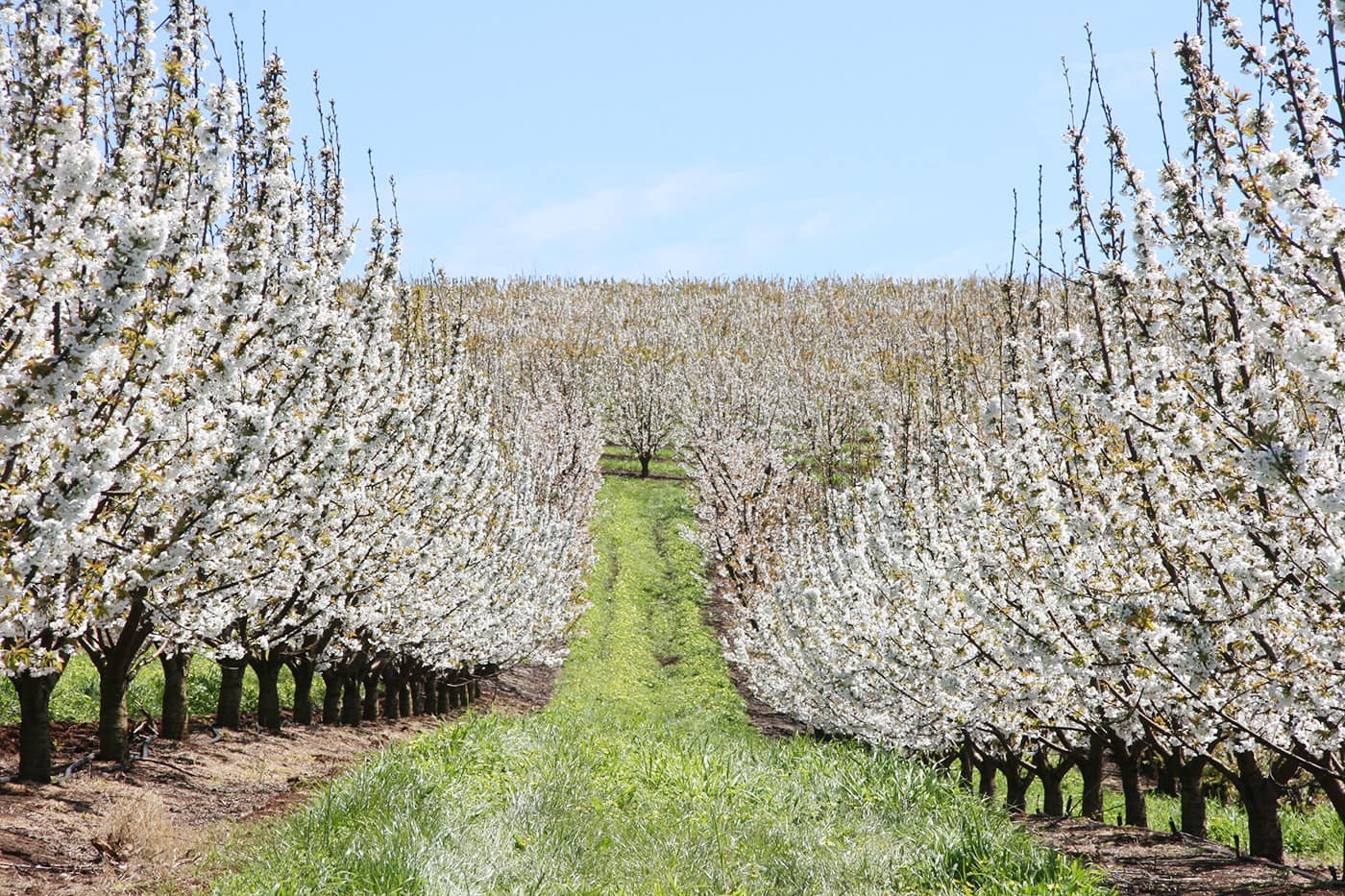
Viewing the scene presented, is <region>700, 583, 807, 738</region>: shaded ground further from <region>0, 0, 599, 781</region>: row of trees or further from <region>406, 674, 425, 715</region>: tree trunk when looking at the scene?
<region>0, 0, 599, 781</region>: row of trees

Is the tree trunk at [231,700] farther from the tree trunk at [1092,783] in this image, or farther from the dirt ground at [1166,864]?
the tree trunk at [1092,783]

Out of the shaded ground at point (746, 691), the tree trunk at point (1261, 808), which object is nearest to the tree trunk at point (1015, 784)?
the tree trunk at point (1261, 808)

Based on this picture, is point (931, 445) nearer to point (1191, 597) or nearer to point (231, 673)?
point (1191, 597)

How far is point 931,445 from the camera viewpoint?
14.3 meters

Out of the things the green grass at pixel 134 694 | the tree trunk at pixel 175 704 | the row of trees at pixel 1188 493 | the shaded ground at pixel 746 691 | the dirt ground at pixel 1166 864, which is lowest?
the shaded ground at pixel 746 691

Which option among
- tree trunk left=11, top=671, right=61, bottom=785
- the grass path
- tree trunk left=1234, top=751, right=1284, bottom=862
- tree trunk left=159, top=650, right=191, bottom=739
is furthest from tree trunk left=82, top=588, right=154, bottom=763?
Answer: tree trunk left=1234, top=751, right=1284, bottom=862

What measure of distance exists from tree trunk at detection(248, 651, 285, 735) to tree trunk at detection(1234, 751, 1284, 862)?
13.4 m

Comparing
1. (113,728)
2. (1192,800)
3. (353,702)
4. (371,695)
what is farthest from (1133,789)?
(371,695)

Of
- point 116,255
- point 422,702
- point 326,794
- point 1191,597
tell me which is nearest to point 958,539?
point 1191,597

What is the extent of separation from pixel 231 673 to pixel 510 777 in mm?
7114

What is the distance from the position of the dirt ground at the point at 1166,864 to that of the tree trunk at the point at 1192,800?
0.52 m

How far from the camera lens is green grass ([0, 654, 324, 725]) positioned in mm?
15031

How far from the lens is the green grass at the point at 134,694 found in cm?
1503

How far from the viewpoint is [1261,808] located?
9273mm
